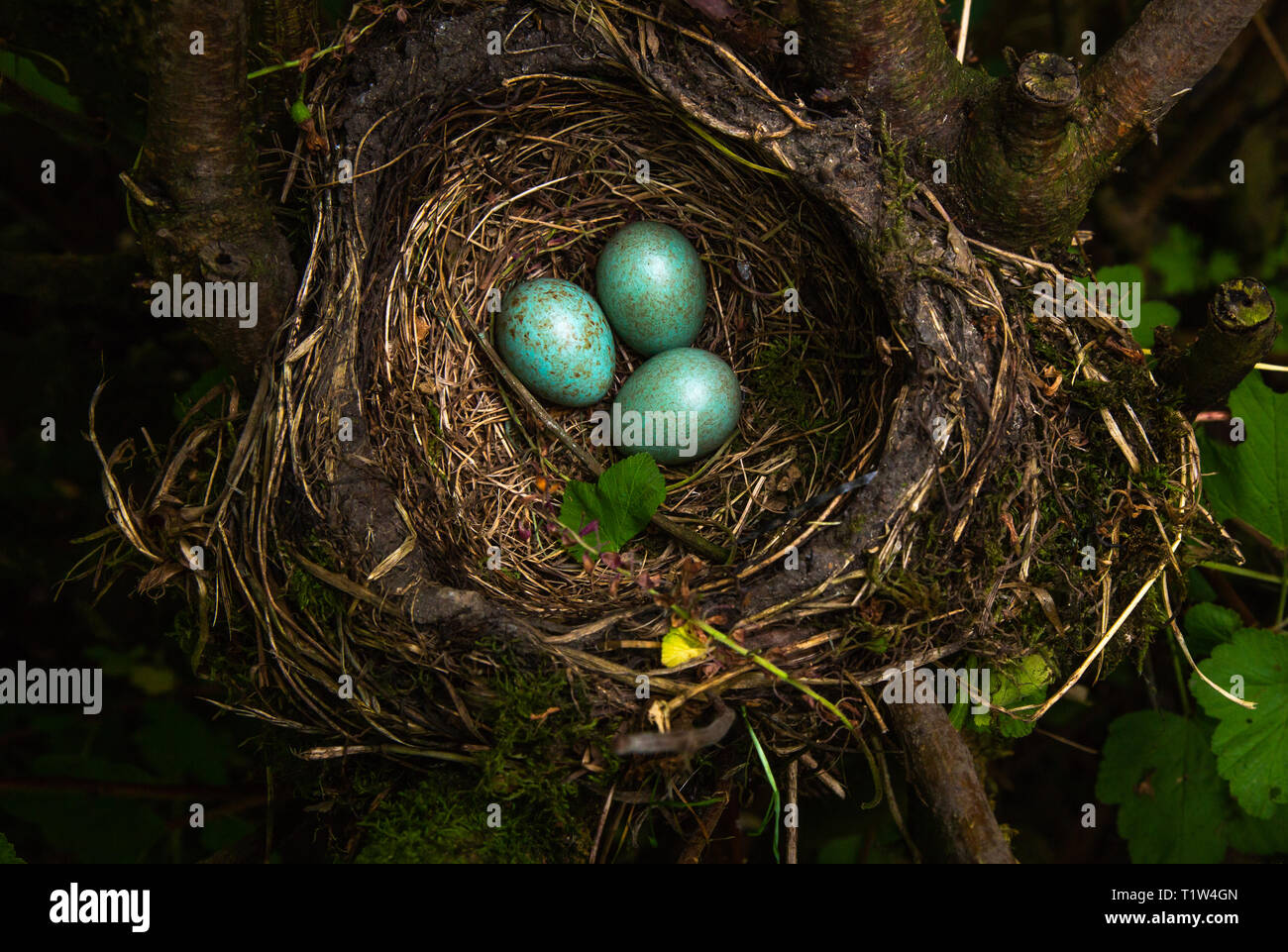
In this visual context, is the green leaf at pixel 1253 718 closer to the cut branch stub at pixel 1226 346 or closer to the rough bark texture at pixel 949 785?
the cut branch stub at pixel 1226 346

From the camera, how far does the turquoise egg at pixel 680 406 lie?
85.8 inches

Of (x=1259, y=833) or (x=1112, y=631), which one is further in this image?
(x=1259, y=833)

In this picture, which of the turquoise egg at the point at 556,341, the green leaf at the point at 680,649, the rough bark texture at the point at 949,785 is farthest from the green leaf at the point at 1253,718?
the turquoise egg at the point at 556,341

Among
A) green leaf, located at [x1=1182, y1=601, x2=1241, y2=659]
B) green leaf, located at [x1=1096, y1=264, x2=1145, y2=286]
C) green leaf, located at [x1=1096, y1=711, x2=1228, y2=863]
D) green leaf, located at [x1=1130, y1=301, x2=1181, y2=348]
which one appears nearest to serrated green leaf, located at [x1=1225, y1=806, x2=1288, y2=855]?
green leaf, located at [x1=1096, y1=711, x2=1228, y2=863]

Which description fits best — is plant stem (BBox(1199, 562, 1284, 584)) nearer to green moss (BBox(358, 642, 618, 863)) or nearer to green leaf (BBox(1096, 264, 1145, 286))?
green leaf (BBox(1096, 264, 1145, 286))

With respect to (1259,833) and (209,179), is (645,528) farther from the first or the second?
(1259,833)

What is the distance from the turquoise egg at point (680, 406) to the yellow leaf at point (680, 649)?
2.09 ft

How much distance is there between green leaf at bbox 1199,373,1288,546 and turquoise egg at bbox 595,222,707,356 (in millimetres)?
1264

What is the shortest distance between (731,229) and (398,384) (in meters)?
0.94

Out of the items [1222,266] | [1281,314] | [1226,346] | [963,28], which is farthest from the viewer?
[1222,266]

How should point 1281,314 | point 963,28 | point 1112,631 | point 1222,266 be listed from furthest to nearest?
1. point 1222,266
2. point 1281,314
3. point 963,28
4. point 1112,631

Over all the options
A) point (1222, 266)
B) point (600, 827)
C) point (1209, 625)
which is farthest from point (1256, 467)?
point (600, 827)

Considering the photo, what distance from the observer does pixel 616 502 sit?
2.02 metres

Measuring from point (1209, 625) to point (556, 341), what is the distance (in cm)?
168
